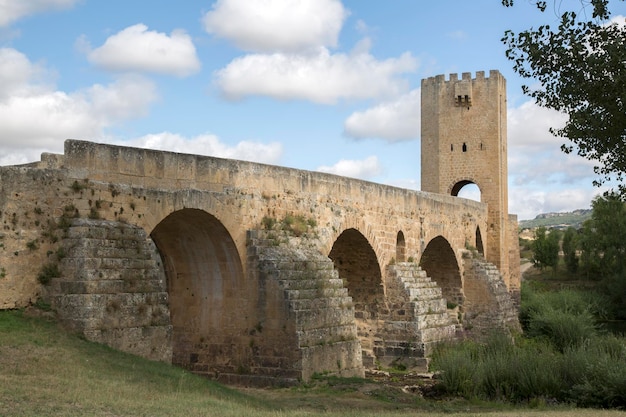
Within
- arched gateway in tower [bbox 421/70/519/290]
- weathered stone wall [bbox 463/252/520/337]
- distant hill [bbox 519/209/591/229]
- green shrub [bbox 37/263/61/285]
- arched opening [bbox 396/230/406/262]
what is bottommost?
weathered stone wall [bbox 463/252/520/337]

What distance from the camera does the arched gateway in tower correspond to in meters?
25.9

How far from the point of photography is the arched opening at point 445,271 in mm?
22312

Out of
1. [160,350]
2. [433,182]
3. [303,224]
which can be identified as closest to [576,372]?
[303,224]

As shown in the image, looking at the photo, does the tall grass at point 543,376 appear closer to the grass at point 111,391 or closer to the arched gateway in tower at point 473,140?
the grass at point 111,391

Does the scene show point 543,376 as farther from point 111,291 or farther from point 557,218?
point 557,218

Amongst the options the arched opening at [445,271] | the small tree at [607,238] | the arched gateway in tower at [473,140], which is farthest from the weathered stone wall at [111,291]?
the small tree at [607,238]

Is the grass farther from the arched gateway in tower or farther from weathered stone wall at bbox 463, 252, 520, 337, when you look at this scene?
the arched gateway in tower

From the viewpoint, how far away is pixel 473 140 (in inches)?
1025

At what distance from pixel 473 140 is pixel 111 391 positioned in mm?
20548

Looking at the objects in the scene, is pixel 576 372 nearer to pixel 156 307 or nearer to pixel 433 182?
pixel 156 307

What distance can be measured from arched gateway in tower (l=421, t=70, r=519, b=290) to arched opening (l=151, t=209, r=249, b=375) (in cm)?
1448

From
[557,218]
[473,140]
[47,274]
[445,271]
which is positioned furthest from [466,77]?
[557,218]

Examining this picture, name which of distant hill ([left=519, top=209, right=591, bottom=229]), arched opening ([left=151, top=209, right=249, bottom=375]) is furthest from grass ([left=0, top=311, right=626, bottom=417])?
distant hill ([left=519, top=209, right=591, bottom=229])

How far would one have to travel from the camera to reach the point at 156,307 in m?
9.97
